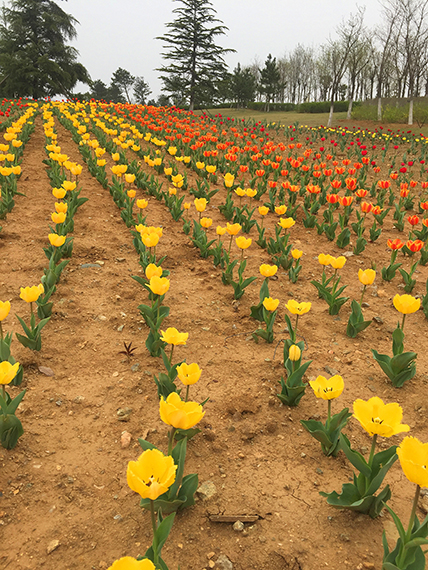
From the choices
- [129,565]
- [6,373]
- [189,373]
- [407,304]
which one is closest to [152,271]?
[189,373]

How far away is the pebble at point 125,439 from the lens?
7.94 feet

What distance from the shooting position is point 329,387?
211 centimetres

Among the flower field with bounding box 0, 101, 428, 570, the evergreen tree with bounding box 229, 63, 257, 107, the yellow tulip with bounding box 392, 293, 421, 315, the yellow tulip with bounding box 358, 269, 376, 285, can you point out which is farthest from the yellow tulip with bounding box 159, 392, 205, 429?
the evergreen tree with bounding box 229, 63, 257, 107

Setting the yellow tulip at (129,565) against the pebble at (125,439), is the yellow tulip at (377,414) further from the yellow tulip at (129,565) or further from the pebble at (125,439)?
the pebble at (125,439)

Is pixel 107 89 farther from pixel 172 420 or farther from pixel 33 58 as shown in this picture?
pixel 172 420

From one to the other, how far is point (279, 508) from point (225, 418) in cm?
73

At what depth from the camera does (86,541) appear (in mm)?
1854

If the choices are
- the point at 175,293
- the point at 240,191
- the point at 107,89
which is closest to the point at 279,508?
the point at 175,293

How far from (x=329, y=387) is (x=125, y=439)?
1.26 metres

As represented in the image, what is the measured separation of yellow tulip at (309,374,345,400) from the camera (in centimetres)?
205

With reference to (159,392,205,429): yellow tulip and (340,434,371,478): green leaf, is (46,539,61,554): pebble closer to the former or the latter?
(159,392,205,429): yellow tulip

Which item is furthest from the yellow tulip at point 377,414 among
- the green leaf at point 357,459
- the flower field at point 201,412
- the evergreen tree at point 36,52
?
the evergreen tree at point 36,52

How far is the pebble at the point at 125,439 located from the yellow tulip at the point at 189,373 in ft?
2.02

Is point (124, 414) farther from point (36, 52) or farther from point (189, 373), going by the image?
point (36, 52)
